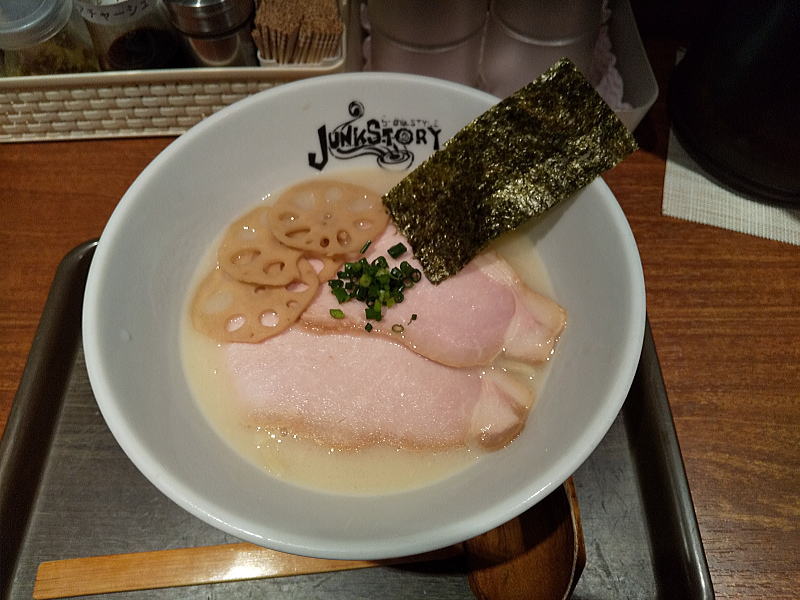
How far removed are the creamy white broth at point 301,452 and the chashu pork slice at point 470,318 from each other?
0.05 m

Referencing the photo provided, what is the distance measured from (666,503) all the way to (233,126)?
107 centimetres

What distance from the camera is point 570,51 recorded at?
1.42 m

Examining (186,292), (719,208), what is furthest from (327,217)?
(719,208)

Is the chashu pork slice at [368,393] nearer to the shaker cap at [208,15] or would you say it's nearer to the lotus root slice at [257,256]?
the lotus root slice at [257,256]

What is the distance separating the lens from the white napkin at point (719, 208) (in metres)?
1.38

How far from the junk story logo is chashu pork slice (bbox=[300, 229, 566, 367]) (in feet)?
0.95

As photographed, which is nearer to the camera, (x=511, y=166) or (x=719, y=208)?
(x=511, y=166)

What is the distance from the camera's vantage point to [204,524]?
1.05 meters

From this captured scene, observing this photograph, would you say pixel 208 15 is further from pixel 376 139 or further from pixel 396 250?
pixel 396 250

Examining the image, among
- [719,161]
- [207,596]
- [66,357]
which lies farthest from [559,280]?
[66,357]

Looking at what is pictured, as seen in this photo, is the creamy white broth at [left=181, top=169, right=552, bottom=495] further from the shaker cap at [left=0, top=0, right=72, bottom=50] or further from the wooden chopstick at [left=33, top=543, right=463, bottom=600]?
the shaker cap at [left=0, top=0, right=72, bottom=50]

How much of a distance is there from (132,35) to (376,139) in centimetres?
64

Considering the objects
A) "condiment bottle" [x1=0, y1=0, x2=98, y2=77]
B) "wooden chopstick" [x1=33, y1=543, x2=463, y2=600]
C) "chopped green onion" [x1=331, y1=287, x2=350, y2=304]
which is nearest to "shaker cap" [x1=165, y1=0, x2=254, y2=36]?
"condiment bottle" [x1=0, y1=0, x2=98, y2=77]

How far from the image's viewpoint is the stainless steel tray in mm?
992
